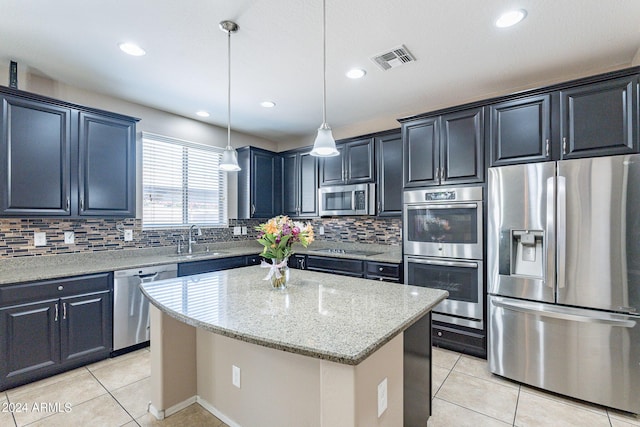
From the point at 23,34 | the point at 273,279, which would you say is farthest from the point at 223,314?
the point at 23,34

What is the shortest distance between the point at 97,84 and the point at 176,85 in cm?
78

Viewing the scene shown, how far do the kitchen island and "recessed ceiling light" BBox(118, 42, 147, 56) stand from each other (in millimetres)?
1842

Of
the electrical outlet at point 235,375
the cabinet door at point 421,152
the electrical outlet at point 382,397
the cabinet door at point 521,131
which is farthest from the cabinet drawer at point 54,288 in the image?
the cabinet door at point 521,131

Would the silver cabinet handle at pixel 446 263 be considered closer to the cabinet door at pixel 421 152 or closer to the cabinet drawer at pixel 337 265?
the cabinet drawer at pixel 337 265

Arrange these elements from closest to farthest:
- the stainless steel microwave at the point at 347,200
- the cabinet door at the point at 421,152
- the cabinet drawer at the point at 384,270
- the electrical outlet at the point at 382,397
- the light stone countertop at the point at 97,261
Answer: the electrical outlet at the point at 382,397, the light stone countertop at the point at 97,261, the cabinet door at the point at 421,152, the cabinet drawer at the point at 384,270, the stainless steel microwave at the point at 347,200

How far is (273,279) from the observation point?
1981mm

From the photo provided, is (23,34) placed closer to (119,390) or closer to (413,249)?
(119,390)

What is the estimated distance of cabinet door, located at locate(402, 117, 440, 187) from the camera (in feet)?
9.93

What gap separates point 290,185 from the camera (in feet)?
15.7

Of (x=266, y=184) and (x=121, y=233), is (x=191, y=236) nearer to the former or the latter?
(x=121, y=233)

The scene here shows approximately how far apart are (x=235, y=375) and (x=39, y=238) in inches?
97.9

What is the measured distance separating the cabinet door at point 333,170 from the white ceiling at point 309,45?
90cm

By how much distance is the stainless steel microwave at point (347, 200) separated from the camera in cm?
384

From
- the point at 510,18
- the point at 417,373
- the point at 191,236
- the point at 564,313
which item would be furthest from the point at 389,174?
the point at 191,236
